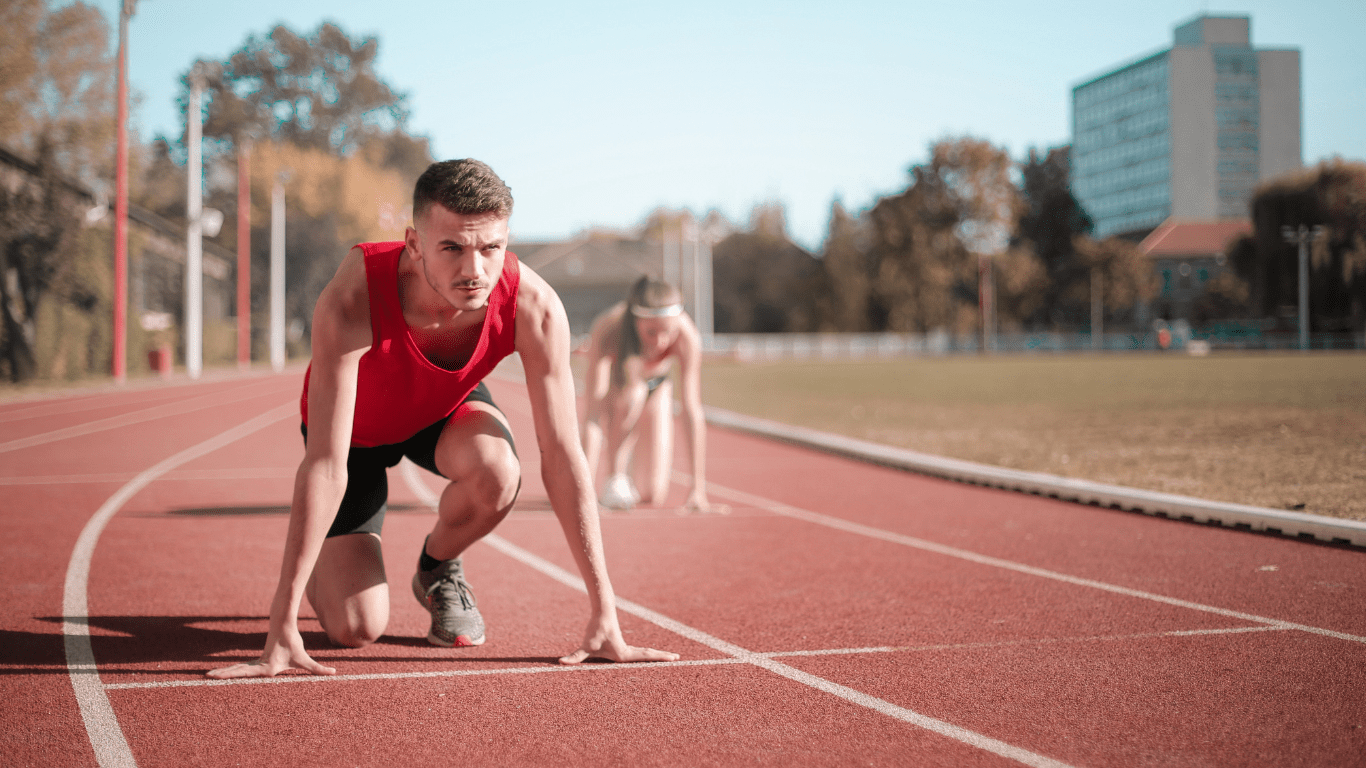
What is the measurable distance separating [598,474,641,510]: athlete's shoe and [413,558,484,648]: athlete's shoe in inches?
159

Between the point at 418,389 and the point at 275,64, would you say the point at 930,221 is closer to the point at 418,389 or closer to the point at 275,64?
the point at 275,64

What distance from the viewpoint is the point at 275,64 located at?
7425cm

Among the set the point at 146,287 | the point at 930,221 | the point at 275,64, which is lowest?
the point at 146,287

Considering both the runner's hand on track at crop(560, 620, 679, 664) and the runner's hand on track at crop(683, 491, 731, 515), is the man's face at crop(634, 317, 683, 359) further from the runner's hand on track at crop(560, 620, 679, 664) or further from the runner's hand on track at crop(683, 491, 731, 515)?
the runner's hand on track at crop(560, 620, 679, 664)

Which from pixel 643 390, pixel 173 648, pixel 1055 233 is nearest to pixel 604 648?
pixel 173 648

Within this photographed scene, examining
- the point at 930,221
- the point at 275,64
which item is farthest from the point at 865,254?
the point at 275,64

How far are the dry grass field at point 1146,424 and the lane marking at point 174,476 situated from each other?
24.8ft

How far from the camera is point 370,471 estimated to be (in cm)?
452

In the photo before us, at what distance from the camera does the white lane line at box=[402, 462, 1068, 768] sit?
3.18m

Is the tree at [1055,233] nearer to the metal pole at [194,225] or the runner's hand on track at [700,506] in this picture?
the metal pole at [194,225]

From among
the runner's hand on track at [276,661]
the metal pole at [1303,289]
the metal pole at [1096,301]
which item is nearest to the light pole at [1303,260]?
the metal pole at [1303,289]

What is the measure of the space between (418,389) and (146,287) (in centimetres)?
4584

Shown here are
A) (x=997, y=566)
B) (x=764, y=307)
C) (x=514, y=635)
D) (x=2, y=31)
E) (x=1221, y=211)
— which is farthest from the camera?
(x=1221, y=211)

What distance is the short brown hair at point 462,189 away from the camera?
11.1 ft
